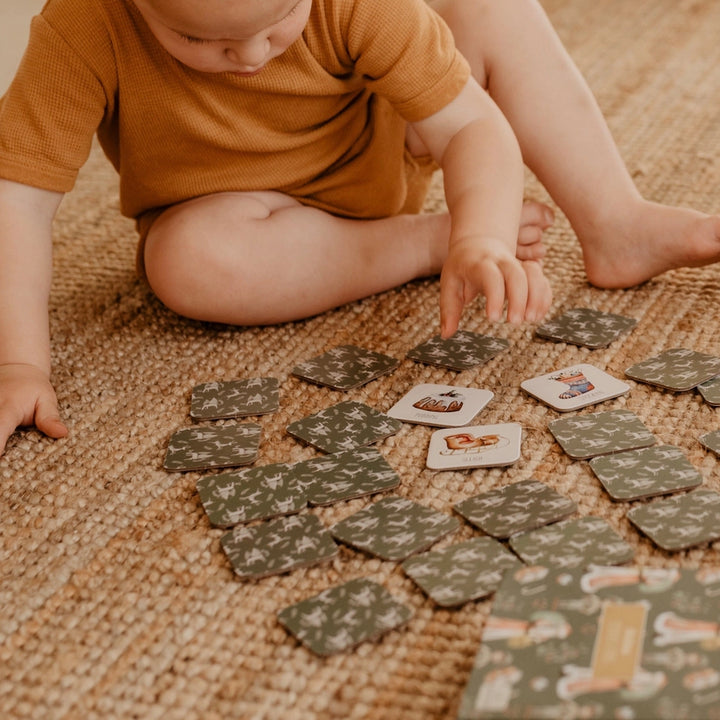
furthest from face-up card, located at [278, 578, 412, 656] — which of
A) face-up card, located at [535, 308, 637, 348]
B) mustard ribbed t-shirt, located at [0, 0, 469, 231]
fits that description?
mustard ribbed t-shirt, located at [0, 0, 469, 231]

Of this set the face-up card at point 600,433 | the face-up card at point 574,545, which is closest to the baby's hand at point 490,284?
the face-up card at point 600,433

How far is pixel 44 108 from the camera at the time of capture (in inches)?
42.6

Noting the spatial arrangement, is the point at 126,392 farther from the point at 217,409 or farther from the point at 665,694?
the point at 665,694

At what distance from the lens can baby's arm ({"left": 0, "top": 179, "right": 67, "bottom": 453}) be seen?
103 cm

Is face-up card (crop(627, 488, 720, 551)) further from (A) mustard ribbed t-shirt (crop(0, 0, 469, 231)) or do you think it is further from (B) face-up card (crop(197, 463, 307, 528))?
(A) mustard ribbed t-shirt (crop(0, 0, 469, 231))

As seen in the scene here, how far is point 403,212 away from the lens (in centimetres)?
141

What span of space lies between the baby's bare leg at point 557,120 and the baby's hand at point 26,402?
669 millimetres

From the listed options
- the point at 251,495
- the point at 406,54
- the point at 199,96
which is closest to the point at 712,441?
the point at 251,495

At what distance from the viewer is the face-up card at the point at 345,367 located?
1077 mm

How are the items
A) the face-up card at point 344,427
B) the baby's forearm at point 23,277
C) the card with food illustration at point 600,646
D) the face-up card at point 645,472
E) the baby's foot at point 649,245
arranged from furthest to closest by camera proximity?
the baby's foot at point 649,245 < the baby's forearm at point 23,277 < the face-up card at point 344,427 < the face-up card at point 645,472 < the card with food illustration at point 600,646

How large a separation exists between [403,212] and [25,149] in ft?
1.78

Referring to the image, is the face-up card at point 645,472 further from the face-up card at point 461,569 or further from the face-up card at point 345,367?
the face-up card at point 345,367

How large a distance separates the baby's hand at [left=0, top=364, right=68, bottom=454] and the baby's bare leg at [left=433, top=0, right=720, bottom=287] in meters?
0.67

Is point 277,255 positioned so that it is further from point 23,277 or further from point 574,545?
point 574,545
